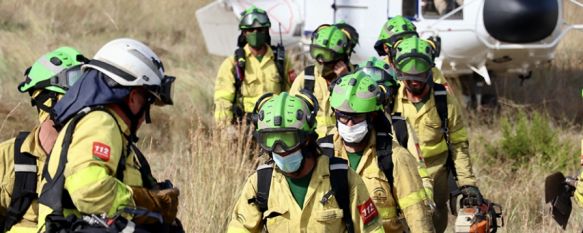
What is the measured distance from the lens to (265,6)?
14555 mm

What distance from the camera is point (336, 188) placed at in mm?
4809

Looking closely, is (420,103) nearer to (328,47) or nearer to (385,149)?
(328,47)

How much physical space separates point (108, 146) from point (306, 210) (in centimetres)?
108

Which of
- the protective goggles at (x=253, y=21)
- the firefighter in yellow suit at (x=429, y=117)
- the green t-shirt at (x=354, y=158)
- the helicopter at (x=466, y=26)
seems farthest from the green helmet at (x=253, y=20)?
the green t-shirt at (x=354, y=158)

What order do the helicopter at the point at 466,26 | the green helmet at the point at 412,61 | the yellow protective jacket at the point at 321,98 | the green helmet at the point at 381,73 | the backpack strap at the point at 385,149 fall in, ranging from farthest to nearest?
the helicopter at the point at 466,26
the yellow protective jacket at the point at 321,98
the green helmet at the point at 412,61
the green helmet at the point at 381,73
the backpack strap at the point at 385,149

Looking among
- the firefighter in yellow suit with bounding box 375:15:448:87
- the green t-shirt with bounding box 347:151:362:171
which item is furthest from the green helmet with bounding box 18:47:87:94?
the firefighter in yellow suit with bounding box 375:15:448:87

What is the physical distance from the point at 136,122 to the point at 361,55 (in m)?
9.25

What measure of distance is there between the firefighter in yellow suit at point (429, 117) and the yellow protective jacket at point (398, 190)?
150 centimetres

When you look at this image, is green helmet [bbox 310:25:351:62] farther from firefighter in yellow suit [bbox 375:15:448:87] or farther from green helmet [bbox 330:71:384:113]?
green helmet [bbox 330:71:384:113]

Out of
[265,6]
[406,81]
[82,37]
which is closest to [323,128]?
[406,81]

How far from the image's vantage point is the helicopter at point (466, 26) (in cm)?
1283

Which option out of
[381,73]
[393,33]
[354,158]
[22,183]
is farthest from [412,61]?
[22,183]

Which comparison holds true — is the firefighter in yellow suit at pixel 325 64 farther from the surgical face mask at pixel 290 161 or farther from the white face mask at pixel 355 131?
the surgical face mask at pixel 290 161

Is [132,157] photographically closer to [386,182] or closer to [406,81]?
[386,182]
